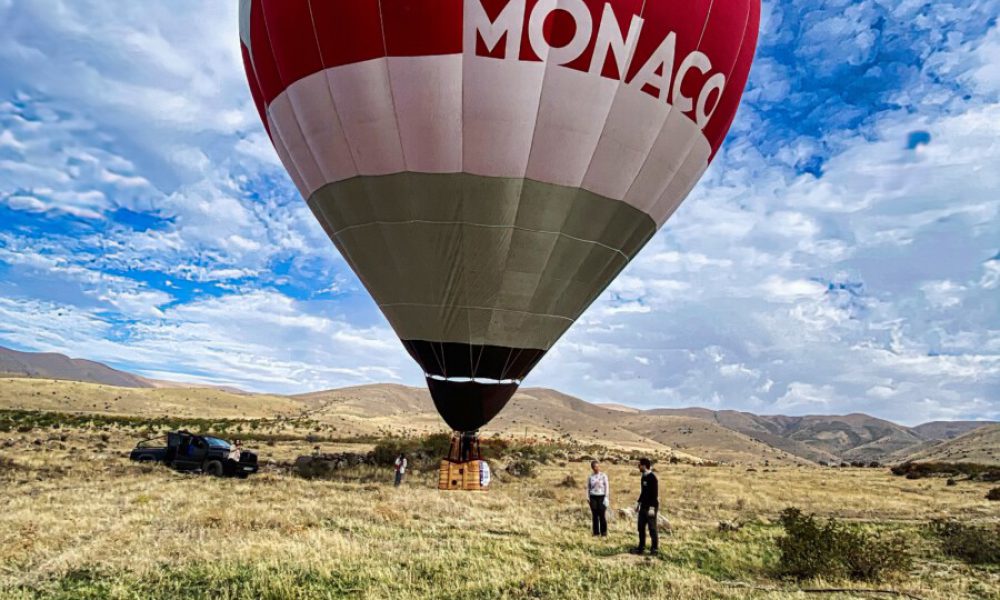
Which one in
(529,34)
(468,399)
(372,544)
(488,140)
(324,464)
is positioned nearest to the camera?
(372,544)

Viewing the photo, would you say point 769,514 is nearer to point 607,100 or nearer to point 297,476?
point 607,100

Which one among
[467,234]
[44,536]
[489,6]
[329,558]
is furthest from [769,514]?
[44,536]

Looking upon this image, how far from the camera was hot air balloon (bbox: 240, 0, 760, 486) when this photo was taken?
1150 cm

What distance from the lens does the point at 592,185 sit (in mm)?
12883

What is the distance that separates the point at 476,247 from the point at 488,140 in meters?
2.26

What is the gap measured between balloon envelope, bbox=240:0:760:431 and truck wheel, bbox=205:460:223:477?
913 centimetres

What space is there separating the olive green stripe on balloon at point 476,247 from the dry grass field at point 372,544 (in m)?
4.32

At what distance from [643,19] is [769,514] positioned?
1278 centimetres

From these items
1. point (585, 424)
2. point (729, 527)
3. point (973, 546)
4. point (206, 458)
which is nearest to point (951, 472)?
point (973, 546)

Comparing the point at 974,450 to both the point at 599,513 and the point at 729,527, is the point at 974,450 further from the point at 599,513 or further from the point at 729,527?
the point at 599,513

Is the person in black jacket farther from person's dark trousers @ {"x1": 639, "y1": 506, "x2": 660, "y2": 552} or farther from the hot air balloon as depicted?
the hot air balloon

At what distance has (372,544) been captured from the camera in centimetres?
909

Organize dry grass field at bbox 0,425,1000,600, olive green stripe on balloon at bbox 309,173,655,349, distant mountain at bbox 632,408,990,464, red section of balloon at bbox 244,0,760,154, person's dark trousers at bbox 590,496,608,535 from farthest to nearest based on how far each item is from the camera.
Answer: distant mountain at bbox 632,408,990,464 → olive green stripe on balloon at bbox 309,173,655,349 → red section of balloon at bbox 244,0,760,154 → person's dark trousers at bbox 590,496,608,535 → dry grass field at bbox 0,425,1000,600

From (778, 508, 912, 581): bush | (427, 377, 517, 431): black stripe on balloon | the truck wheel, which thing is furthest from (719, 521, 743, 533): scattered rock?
the truck wheel
